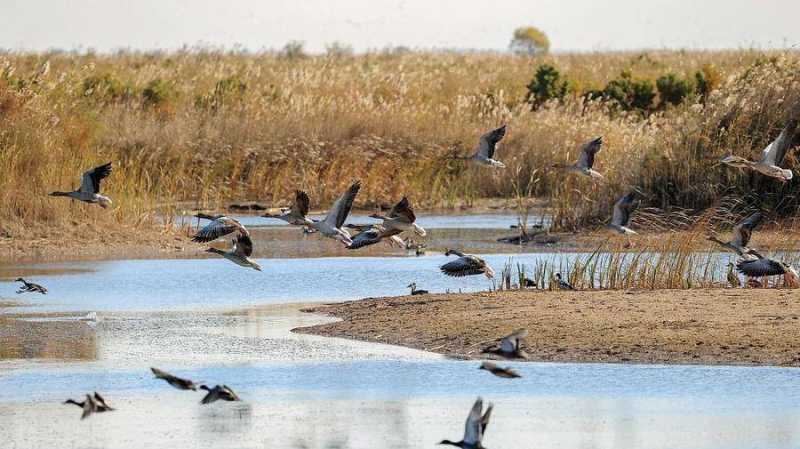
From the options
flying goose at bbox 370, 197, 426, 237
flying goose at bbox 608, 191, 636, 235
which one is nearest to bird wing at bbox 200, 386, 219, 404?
flying goose at bbox 370, 197, 426, 237

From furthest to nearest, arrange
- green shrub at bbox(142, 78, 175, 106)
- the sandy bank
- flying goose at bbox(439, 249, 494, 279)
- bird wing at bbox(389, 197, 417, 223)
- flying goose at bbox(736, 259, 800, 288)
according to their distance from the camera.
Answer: green shrub at bbox(142, 78, 175, 106) < flying goose at bbox(439, 249, 494, 279) < flying goose at bbox(736, 259, 800, 288) < bird wing at bbox(389, 197, 417, 223) < the sandy bank

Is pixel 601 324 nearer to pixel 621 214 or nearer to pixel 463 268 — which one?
pixel 463 268

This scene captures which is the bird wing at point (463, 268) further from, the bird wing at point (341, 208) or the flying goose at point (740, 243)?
the flying goose at point (740, 243)

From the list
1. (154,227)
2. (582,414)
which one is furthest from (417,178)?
(582,414)

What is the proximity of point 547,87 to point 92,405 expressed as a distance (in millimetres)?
32503

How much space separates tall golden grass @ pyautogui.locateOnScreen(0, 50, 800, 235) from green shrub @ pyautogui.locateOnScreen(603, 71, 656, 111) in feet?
4.88

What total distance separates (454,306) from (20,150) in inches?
403

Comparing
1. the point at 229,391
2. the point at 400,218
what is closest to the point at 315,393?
the point at 229,391

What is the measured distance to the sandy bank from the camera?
40.1 feet

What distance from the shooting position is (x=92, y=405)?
9.73 m

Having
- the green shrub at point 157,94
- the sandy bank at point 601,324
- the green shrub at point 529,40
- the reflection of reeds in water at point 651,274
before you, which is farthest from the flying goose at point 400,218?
the green shrub at point 529,40

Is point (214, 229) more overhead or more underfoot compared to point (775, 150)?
more underfoot

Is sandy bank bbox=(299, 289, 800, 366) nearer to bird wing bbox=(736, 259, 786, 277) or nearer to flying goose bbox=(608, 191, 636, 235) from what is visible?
bird wing bbox=(736, 259, 786, 277)

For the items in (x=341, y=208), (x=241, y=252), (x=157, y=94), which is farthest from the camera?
(x=157, y=94)
